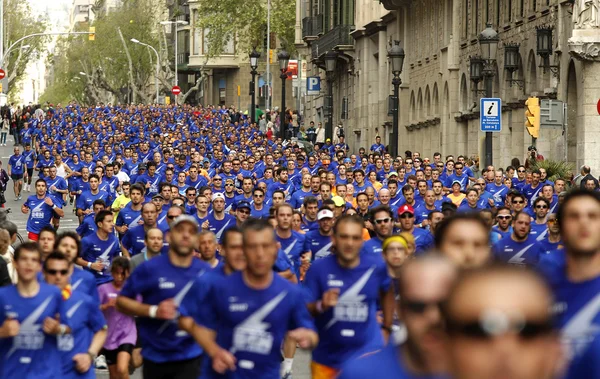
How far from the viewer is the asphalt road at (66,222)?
44.6 ft

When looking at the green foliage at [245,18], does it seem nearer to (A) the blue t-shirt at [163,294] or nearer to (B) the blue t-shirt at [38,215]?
(B) the blue t-shirt at [38,215]

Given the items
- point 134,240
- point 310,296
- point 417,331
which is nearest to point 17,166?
point 134,240

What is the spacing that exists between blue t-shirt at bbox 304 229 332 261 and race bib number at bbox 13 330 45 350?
17.3ft

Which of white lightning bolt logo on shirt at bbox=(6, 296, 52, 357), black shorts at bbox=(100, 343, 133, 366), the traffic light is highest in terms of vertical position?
the traffic light

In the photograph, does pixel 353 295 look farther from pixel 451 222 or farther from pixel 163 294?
pixel 451 222

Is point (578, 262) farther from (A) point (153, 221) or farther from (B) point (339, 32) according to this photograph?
(B) point (339, 32)

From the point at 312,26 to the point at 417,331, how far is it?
242ft

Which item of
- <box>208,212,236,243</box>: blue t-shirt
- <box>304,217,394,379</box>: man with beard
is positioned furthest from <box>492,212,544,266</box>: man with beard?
<box>208,212,236,243</box>: blue t-shirt

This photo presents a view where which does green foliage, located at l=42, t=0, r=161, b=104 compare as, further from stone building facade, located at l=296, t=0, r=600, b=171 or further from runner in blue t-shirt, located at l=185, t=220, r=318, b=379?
runner in blue t-shirt, located at l=185, t=220, r=318, b=379

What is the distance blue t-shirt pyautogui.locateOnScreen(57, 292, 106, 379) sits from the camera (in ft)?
28.0

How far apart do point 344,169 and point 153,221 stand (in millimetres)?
13855

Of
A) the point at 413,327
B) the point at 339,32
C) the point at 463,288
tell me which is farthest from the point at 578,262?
the point at 339,32

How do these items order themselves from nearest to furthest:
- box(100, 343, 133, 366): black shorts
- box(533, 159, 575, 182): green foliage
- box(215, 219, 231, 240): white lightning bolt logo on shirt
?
1. box(100, 343, 133, 366): black shorts
2. box(215, 219, 231, 240): white lightning bolt logo on shirt
3. box(533, 159, 575, 182): green foliage

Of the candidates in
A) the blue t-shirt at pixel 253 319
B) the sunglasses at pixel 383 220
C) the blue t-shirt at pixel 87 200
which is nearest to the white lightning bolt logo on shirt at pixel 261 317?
the blue t-shirt at pixel 253 319
